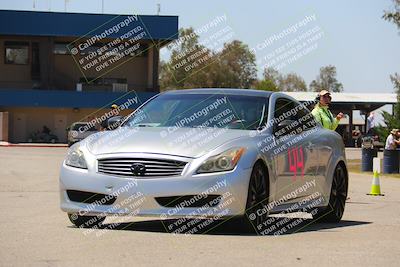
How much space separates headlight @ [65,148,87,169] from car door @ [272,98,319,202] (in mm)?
2130

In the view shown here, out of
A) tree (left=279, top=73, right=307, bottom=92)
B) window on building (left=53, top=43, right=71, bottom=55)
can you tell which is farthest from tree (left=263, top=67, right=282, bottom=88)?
window on building (left=53, top=43, right=71, bottom=55)

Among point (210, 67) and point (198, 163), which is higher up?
point (198, 163)

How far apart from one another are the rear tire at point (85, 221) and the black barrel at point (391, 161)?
1867 centimetres

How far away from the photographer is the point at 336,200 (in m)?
11.7

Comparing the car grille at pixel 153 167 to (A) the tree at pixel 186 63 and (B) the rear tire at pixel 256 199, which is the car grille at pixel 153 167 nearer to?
(B) the rear tire at pixel 256 199

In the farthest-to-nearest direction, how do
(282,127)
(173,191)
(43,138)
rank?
(43,138) → (282,127) → (173,191)

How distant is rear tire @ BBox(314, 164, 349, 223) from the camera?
1150 centimetres

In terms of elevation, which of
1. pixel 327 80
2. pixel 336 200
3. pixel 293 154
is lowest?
pixel 327 80

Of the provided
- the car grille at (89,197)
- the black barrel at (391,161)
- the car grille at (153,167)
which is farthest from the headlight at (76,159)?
the black barrel at (391,161)

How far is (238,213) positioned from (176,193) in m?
0.68

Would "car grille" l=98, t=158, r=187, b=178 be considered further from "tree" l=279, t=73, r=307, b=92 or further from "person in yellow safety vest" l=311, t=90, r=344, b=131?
"tree" l=279, t=73, r=307, b=92

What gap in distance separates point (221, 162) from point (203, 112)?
1417 mm

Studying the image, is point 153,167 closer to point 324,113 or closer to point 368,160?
point 324,113

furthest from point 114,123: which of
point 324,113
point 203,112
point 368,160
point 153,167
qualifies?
point 368,160
